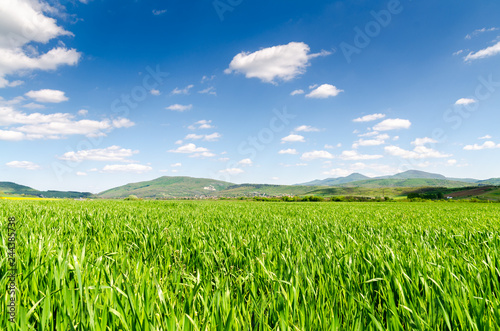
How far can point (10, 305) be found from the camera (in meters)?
1.69

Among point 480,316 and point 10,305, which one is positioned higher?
point 10,305

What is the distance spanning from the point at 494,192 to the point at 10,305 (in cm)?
15683

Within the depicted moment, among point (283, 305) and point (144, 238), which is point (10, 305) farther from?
point (144, 238)

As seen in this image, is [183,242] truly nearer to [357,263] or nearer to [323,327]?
[357,263]

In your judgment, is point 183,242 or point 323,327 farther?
point 183,242

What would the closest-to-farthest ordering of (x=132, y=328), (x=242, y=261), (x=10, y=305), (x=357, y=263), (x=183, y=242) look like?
(x=132, y=328)
(x=10, y=305)
(x=357, y=263)
(x=242, y=261)
(x=183, y=242)

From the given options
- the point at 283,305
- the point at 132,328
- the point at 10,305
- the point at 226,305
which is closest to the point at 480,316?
the point at 283,305

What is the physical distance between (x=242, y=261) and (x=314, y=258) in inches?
36.2

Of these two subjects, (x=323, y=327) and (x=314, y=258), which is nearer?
(x=323, y=327)

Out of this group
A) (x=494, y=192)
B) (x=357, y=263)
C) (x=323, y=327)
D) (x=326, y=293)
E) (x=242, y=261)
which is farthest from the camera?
(x=494, y=192)

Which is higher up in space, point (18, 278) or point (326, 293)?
point (18, 278)

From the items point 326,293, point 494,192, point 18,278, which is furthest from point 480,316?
point 494,192

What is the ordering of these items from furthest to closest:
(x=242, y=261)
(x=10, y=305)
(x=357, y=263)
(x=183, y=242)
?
1. (x=183, y=242)
2. (x=242, y=261)
3. (x=357, y=263)
4. (x=10, y=305)

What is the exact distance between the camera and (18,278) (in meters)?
2.23
